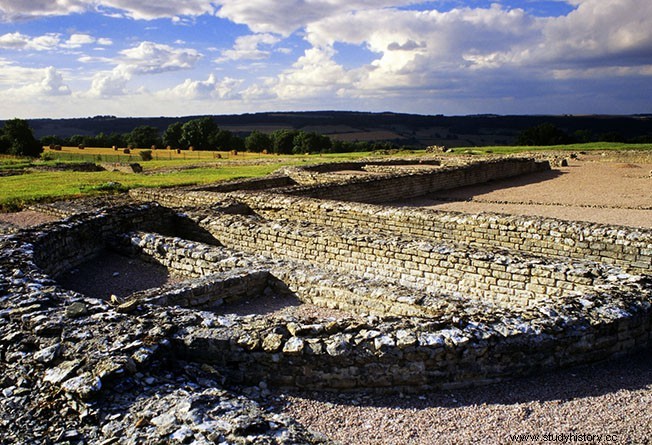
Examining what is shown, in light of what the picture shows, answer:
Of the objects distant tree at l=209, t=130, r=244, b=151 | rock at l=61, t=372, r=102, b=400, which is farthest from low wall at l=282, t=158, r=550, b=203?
distant tree at l=209, t=130, r=244, b=151

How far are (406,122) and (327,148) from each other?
81.2 m

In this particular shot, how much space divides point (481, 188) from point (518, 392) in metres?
17.9

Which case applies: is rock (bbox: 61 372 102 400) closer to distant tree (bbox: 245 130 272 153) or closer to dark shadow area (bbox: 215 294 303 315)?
dark shadow area (bbox: 215 294 303 315)

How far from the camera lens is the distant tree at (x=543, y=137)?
192 feet

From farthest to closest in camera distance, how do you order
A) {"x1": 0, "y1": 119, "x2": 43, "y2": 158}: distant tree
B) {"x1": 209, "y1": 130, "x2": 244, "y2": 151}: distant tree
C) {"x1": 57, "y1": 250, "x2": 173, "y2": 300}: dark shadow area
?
{"x1": 209, "y1": 130, "x2": 244, "y2": 151}: distant tree → {"x1": 0, "y1": 119, "x2": 43, "y2": 158}: distant tree → {"x1": 57, "y1": 250, "x2": 173, "y2": 300}: dark shadow area

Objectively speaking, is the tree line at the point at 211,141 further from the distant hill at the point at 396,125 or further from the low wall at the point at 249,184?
the low wall at the point at 249,184

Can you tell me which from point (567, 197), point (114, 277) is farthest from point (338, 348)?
point (567, 197)

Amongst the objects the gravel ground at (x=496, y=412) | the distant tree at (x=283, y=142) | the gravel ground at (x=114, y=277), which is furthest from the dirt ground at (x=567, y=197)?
the distant tree at (x=283, y=142)

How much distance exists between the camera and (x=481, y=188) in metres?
22.4

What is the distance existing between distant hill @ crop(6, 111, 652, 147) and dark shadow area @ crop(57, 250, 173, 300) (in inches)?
3453

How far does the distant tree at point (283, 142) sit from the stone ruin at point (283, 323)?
199 ft

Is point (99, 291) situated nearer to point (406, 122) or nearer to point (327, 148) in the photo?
point (327, 148)

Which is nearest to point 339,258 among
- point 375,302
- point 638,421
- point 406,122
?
point 375,302

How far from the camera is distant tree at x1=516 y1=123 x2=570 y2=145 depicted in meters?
58.6
